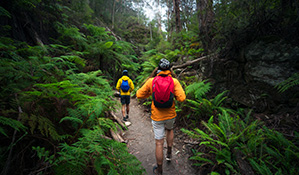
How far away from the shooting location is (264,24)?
3553mm

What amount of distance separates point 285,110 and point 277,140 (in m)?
1.21

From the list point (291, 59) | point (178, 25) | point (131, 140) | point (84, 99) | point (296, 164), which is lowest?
point (131, 140)

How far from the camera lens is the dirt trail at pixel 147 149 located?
2676mm

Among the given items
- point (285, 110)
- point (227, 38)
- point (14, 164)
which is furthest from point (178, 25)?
point (14, 164)

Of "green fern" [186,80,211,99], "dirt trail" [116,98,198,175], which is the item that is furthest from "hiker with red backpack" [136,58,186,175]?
"green fern" [186,80,211,99]

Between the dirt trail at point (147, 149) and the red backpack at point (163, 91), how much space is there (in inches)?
50.9

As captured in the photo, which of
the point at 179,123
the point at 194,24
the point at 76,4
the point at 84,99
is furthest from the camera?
Answer: the point at 76,4

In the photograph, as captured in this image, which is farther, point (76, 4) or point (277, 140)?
point (76, 4)

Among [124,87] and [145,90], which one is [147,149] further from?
[124,87]

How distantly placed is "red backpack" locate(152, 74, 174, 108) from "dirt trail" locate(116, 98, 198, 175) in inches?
50.9

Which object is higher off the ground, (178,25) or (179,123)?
(178,25)

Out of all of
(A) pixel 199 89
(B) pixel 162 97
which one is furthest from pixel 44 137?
(A) pixel 199 89

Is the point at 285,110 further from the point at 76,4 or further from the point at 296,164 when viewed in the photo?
the point at 76,4

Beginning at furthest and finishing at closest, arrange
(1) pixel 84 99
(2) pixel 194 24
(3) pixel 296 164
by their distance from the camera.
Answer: (2) pixel 194 24 < (1) pixel 84 99 < (3) pixel 296 164
